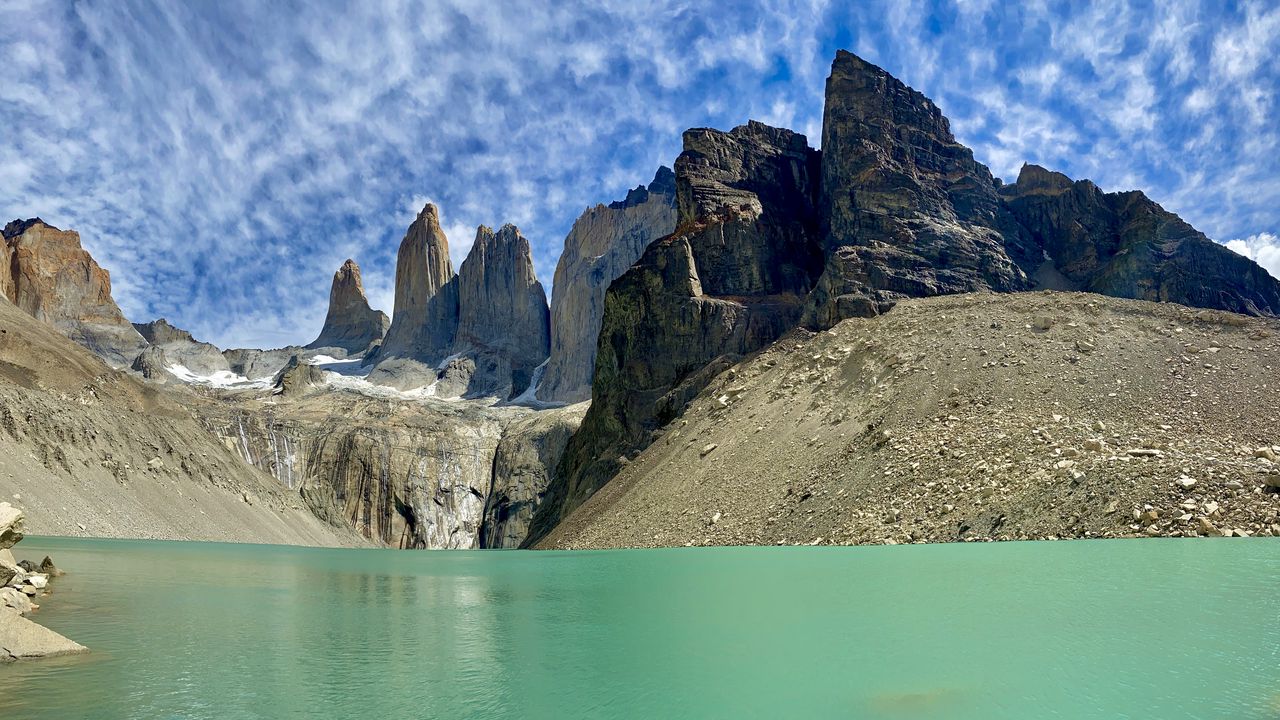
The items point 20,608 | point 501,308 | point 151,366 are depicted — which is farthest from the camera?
point 501,308

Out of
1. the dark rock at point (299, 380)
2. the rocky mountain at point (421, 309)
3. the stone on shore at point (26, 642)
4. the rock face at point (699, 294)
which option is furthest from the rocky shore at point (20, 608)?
Result: the rocky mountain at point (421, 309)

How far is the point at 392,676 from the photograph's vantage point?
9828 mm

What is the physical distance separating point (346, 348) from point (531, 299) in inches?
2401

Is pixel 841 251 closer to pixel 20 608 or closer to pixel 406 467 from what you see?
pixel 20 608

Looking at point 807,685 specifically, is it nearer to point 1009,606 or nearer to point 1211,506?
point 1009,606

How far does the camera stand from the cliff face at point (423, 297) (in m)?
176

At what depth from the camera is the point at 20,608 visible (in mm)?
13781

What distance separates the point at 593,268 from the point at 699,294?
82791mm

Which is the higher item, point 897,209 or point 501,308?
point 501,308

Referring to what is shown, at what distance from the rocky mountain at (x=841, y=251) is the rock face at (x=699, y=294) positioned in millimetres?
157

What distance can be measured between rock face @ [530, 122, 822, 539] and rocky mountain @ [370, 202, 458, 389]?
10849 cm

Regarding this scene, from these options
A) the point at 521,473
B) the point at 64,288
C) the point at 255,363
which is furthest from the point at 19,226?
the point at 521,473

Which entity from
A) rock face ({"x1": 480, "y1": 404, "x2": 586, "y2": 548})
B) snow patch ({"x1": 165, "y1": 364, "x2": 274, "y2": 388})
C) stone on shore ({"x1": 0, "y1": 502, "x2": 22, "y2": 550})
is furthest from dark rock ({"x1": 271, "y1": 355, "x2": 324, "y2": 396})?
stone on shore ({"x1": 0, "y1": 502, "x2": 22, "y2": 550})

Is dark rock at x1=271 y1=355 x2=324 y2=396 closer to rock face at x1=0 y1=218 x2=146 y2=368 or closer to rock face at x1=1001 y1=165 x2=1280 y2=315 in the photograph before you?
rock face at x1=0 y1=218 x2=146 y2=368
